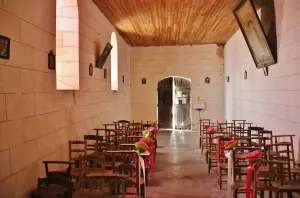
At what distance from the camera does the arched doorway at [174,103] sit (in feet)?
39.9

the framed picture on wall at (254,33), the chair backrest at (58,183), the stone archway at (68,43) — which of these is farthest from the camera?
the framed picture on wall at (254,33)

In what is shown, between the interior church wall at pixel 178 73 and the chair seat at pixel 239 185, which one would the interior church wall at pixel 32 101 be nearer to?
the chair seat at pixel 239 185

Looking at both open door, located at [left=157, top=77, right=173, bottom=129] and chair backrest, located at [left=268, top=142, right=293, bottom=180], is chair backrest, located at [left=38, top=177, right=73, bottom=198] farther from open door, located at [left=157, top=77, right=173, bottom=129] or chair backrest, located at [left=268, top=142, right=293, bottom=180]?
open door, located at [left=157, top=77, right=173, bottom=129]

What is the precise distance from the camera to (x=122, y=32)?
967 centimetres

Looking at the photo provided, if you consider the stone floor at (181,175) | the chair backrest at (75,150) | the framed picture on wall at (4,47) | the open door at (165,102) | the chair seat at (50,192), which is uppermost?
the framed picture on wall at (4,47)

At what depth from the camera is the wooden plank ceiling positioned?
22.3 feet

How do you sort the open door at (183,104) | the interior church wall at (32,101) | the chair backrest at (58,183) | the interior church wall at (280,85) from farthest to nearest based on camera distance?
the open door at (183,104) → the interior church wall at (280,85) → the chair backrest at (58,183) → the interior church wall at (32,101)

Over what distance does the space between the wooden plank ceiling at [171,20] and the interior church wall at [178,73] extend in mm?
791

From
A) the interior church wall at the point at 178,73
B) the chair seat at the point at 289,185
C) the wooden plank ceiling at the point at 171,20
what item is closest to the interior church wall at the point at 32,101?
the wooden plank ceiling at the point at 171,20

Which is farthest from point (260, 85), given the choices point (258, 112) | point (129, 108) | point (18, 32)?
point (129, 108)

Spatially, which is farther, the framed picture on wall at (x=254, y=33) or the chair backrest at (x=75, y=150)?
the framed picture on wall at (x=254, y=33)

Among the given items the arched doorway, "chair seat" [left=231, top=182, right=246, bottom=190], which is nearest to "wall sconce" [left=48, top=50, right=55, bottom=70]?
"chair seat" [left=231, top=182, right=246, bottom=190]

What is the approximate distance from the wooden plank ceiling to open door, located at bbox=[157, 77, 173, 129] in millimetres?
1777

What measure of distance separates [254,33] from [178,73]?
5922mm
